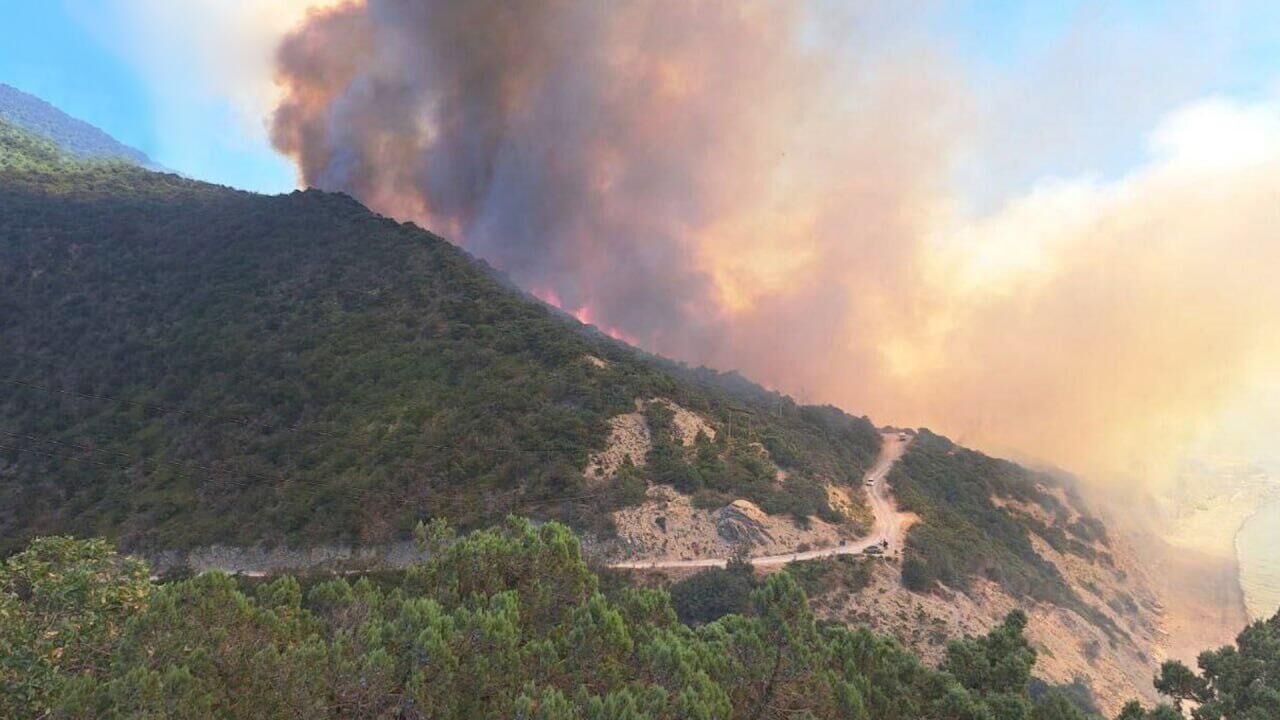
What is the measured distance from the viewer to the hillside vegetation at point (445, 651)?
1305cm

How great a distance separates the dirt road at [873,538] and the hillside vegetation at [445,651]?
115 feet

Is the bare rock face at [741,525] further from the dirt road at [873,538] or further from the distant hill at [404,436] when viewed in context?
the dirt road at [873,538]

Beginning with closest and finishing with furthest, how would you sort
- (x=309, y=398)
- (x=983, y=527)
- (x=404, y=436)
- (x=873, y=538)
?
1. (x=404, y=436)
2. (x=873, y=538)
3. (x=309, y=398)
4. (x=983, y=527)

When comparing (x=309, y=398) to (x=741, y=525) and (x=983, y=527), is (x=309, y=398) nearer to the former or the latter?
(x=741, y=525)

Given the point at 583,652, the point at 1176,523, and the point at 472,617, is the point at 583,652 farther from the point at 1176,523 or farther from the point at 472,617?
the point at 1176,523

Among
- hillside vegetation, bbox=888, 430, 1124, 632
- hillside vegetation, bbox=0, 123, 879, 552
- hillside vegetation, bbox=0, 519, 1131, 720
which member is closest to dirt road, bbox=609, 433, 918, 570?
hillside vegetation, bbox=888, 430, 1124, 632

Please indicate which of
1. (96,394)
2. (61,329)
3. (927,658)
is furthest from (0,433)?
(927,658)

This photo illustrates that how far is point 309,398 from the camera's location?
240 ft

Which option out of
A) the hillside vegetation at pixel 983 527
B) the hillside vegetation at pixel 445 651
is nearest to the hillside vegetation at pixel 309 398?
the hillside vegetation at pixel 983 527

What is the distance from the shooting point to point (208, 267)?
105500mm

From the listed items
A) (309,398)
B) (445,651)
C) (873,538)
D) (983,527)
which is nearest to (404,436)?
(309,398)

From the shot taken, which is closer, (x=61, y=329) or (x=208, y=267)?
(x=61, y=329)

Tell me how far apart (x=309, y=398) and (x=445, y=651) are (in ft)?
226

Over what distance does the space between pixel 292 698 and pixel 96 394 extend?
92446 mm
